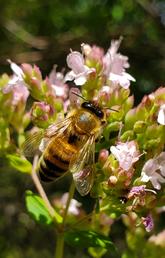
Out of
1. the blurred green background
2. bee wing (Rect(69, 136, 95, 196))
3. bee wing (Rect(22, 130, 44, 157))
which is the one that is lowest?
bee wing (Rect(69, 136, 95, 196))

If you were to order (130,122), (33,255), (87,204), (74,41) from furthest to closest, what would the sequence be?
1. (33,255)
2. (87,204)
3. (74,41)
4. (130,122)

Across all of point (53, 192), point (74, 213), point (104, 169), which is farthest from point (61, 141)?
point (53, 192)

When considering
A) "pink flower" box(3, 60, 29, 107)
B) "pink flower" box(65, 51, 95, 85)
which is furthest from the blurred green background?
"pink flower" box(65, 51, 95, 85)

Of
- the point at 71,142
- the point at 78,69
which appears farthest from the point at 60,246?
the point at 78,69

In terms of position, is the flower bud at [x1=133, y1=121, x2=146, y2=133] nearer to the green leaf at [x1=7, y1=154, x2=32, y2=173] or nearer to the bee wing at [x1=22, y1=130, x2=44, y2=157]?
the bee wing at [x1=22, y1=130, x2=44, y2=157]

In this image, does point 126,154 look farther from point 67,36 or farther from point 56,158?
point 67,36

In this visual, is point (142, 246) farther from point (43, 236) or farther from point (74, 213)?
point (43, 236)

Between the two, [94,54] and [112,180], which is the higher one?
[94,54]
